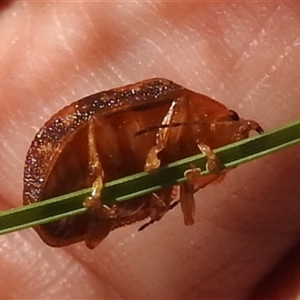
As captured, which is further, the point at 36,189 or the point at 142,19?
the point at 142,19

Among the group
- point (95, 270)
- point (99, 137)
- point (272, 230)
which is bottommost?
point (95, 270)

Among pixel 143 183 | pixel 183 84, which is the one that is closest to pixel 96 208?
pixel 143 183

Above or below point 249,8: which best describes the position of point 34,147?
below

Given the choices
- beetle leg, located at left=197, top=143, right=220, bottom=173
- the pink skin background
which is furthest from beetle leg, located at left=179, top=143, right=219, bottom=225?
the pink skin background

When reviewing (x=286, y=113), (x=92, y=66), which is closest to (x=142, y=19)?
(x=92, y=66)

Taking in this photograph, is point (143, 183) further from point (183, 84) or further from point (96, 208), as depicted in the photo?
point (183, 84)

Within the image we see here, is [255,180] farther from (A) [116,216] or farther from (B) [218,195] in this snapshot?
(A) [116,216]

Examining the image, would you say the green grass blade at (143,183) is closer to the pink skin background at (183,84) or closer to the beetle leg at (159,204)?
the beetle leg at (159,204)

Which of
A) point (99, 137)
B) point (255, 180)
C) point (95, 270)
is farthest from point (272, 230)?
point (99, 137)

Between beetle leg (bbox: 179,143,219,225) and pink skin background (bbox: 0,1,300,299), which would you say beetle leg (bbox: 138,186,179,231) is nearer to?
beetle leg (bbox: 179,143,219,225)
